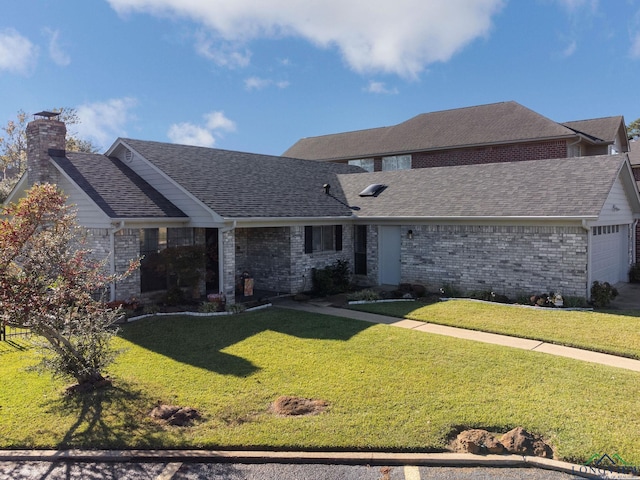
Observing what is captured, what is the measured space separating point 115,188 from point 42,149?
3.07 m

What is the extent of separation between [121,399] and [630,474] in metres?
6.67

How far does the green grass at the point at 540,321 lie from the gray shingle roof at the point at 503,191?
2.91m

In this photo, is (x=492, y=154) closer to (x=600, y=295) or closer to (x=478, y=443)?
(x=600, y=295)

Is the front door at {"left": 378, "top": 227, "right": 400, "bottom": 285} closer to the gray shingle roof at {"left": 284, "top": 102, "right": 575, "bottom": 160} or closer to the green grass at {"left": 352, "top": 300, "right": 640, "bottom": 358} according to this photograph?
the green grass at {"left": 352, "top": 300, "right": 640, "bottom": 358}

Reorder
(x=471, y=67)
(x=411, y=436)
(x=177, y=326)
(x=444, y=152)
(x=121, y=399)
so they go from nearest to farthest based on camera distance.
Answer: (x=411, y=436) < (x=121, y=399) < (x=177, y=326) < (x=471, y=67) < (x=444, y=152)

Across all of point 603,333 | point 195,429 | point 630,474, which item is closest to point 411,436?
point 630,474

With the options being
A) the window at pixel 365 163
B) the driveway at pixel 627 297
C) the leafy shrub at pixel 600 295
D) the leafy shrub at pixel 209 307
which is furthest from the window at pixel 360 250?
the window at pixel 365 163

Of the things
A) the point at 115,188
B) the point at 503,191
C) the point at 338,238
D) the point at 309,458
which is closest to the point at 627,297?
the point at 503,191

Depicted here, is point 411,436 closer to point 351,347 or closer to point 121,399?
point 351,347

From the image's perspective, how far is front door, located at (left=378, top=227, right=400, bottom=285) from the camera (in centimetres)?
1694

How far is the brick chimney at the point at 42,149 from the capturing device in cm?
1459

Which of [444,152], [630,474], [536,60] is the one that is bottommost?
[630,474]

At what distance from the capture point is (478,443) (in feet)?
17.2

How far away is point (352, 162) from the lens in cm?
3153
